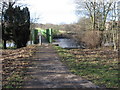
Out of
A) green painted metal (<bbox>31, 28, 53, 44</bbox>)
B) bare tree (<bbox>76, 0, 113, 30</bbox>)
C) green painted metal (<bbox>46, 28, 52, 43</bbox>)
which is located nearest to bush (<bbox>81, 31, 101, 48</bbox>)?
green painted metal (<bbox>46, 28, 52, 43</bbox>)

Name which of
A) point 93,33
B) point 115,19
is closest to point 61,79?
point 93,33

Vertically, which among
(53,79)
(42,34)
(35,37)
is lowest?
(53,79)

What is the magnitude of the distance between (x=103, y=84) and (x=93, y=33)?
31.5 feet

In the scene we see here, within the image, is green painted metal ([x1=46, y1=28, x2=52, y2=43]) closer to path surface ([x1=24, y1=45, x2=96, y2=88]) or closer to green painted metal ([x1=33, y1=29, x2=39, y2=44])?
green painted metal ([x1=33, y1=29, x2=39, y2=44])

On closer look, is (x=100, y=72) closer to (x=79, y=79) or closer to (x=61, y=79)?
(x=79, y=79)

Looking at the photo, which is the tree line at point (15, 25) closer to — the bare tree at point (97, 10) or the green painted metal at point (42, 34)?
the green painted metal at point (42, 34)

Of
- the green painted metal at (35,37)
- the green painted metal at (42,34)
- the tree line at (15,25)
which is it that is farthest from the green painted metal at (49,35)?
the tree line at (15,25)

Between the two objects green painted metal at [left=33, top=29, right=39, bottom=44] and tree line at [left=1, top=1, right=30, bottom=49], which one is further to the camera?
green painted metal at [left=33, top=29, right=39, bottom=44]

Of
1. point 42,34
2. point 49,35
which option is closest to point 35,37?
point 42,34

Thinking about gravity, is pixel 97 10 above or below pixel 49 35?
above

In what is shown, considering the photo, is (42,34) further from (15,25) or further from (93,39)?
(93,39)

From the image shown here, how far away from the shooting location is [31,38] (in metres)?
16.8

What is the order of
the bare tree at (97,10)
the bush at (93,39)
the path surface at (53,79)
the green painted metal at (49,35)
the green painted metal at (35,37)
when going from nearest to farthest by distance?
the path surface at (53,79) → the bush at (93,39) → the green painted metal at (49,35) → the green painted metal at (35,37) → the bare tree at (97,10)

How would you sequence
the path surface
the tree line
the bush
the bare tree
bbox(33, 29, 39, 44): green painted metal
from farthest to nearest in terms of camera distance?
the bare tree, bbox(33, 29, 39, 44): green painted metal, the tree line, the bush, the path surface
